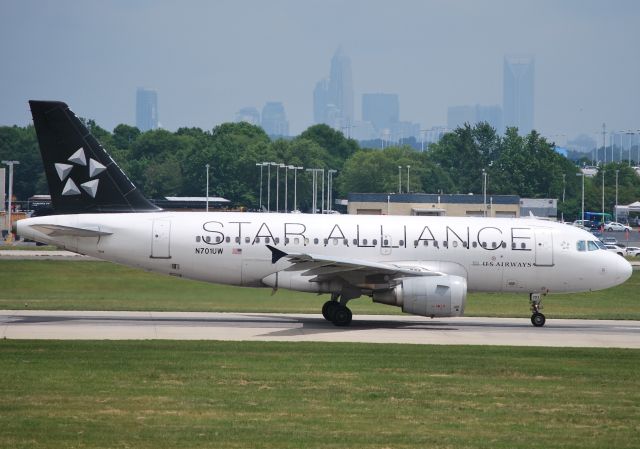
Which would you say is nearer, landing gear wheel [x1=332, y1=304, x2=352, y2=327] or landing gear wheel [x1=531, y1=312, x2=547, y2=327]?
landing gear wheel [x1=332, y1=304, x2=352, y2=327]

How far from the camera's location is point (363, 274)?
3234 cm

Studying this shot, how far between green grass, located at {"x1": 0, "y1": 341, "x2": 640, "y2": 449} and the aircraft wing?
374cm

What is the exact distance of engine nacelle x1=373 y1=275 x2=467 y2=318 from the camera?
3156cm

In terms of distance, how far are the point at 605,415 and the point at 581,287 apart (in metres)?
15.5

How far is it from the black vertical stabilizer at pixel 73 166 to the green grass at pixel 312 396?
7.75m

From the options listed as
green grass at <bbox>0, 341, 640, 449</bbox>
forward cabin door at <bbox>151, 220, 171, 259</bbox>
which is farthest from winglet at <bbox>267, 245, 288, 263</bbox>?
forward cabin door at <bbox>151, 220, 171, 259</bbox>

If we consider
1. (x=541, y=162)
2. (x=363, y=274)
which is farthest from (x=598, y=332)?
(x=541, y=162)

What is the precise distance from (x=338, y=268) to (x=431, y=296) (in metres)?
2.79

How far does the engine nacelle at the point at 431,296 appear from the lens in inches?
1243

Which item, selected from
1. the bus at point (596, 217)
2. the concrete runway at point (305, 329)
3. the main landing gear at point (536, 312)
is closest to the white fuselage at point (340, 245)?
the main landing gear at point (536, 312)

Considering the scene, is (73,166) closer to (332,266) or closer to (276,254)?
(276,254)

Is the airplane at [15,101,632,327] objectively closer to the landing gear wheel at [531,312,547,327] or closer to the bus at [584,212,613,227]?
the landing gear wheel at [531,312,547,327]

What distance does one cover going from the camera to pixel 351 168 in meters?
157

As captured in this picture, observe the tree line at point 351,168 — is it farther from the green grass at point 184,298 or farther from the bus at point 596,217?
the green grass at point 184,298
